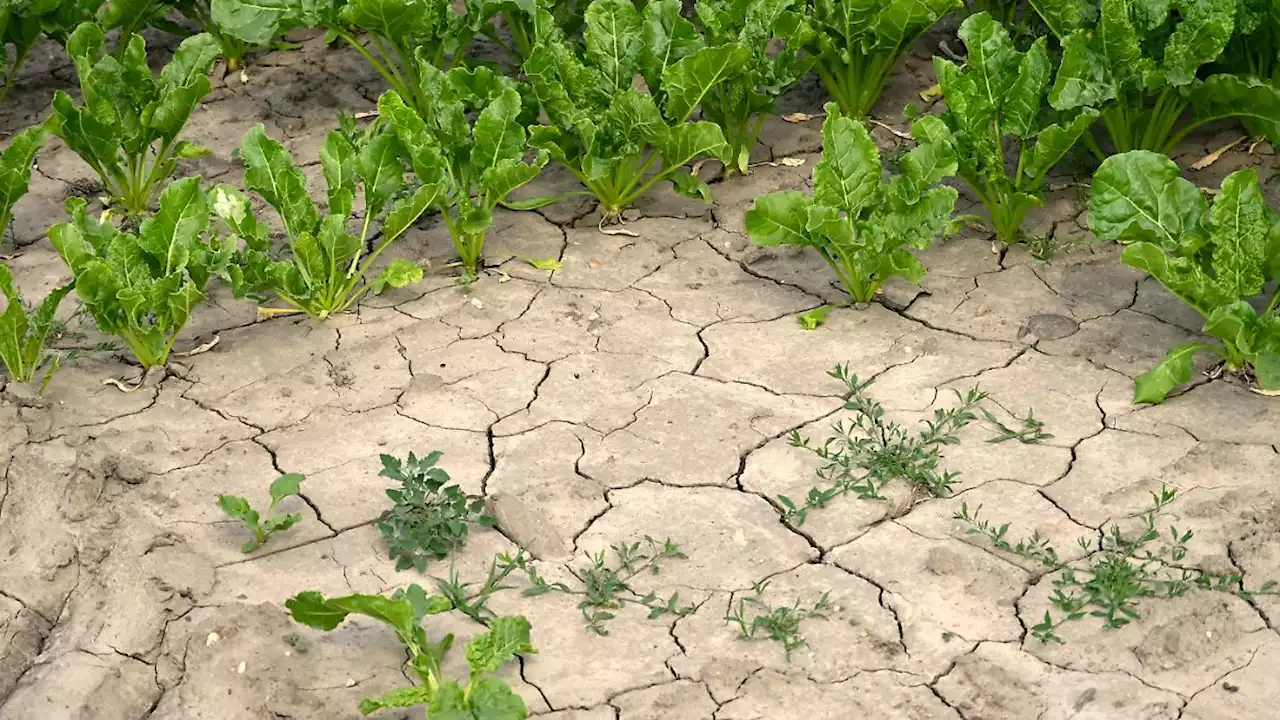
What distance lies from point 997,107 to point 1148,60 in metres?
0.46

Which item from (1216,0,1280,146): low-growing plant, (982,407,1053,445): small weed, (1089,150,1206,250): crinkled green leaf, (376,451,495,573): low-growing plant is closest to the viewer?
(376,451,495,573): low-growing plant

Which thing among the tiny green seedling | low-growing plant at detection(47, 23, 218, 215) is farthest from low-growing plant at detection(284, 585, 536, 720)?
low-growing plant at detection(47, 23, 218, 215)

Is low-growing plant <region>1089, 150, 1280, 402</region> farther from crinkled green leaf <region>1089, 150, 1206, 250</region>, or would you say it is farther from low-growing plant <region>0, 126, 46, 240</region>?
low-growing plant <region>0, 126, 46, 240</region>

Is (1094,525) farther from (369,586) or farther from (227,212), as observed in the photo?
(227,212)

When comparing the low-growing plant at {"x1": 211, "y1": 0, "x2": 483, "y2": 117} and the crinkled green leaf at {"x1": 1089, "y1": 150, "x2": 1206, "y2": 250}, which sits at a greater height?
the crinkled green leaf at {"x1": 1089, "y1": 150, "x2": 1206, "y2": 250}

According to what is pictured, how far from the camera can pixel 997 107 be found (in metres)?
4.85

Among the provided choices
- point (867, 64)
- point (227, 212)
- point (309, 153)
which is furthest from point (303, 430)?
point (867, 64)

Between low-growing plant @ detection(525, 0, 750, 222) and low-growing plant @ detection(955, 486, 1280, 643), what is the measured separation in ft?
5.90

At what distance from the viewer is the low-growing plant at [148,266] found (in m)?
4.45

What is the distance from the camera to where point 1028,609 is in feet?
11.5

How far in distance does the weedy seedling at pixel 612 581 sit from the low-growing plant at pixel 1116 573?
73cm

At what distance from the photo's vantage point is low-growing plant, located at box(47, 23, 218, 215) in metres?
5.26

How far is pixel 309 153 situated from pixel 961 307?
98.7 inches

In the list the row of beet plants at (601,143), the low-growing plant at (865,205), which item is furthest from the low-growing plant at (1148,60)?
the low-growing plant at (865,205)
